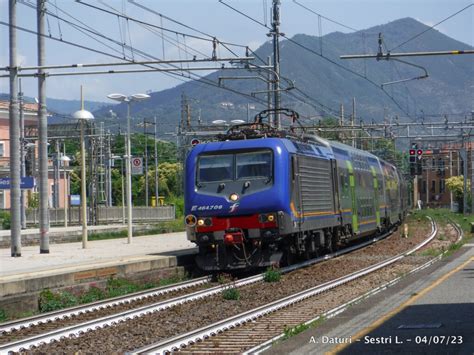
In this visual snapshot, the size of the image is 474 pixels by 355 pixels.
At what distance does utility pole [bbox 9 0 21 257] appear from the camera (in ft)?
→ 75.4

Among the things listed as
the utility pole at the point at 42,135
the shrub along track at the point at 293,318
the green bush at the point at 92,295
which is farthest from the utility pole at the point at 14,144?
the shrub along track at the point at 293,318

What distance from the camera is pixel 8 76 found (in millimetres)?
23625

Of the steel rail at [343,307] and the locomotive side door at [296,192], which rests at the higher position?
the locomotive side door at [296,192]

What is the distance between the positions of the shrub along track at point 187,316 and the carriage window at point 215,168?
2.73 metres

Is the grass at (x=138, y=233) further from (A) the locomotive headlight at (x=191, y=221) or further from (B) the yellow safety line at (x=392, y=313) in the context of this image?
(B) the yellow safety line at (x=392, y=313)

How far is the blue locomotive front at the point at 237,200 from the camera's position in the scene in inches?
777

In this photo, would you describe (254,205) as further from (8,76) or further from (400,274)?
Answer: (8,76)

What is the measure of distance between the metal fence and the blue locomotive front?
3399 cm

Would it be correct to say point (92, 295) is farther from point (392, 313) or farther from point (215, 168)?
point (392, 313)

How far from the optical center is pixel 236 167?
66.5 feet

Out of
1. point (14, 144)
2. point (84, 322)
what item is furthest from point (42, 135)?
point (84, 322)

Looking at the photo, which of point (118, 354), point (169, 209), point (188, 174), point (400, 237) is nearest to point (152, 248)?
point (188, 174)

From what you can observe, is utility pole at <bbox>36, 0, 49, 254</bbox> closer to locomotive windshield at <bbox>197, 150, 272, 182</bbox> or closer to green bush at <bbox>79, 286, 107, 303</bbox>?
locomotive windshield at <bbox>197, 150, 272, 182</bbox>

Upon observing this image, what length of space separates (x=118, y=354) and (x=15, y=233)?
13935 millimetres
